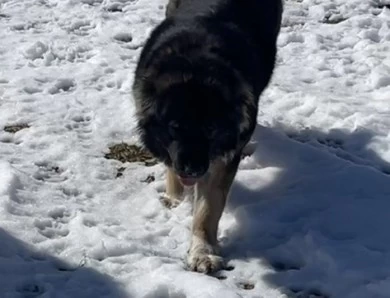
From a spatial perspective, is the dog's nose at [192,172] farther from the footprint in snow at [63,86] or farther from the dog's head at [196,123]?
the footprint in snow at [63,86]

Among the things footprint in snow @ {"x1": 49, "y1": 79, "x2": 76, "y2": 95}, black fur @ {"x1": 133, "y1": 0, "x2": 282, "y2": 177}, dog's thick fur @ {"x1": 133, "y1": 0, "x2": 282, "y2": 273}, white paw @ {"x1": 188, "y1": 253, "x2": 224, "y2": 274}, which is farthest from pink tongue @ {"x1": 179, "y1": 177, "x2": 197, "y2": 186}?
footprint in snow @ {"x1": 49, "y1": 79, "x2": 76, "y2": 95}

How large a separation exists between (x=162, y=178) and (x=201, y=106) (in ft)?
3.68

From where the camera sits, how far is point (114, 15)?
804 cm

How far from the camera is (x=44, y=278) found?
4.04m

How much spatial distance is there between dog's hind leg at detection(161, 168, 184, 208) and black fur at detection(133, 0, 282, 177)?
290 millimetres

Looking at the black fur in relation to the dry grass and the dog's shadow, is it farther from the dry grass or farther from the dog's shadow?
the dry grass

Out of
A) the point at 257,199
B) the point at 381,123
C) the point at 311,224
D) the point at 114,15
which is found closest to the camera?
the point at 311,224

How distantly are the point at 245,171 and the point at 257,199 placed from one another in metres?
0.41

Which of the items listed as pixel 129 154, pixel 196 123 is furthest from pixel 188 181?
pixel 129 154

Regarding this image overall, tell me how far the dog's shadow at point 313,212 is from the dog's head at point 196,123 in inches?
21.0

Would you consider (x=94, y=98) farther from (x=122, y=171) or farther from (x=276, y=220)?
(x=276, y=220)

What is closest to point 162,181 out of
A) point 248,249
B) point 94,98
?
point 248,249

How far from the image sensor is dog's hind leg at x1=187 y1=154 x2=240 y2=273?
4.27 metres

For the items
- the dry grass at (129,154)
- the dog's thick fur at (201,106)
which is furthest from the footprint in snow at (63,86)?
the dog's thick fur at (201,106)
